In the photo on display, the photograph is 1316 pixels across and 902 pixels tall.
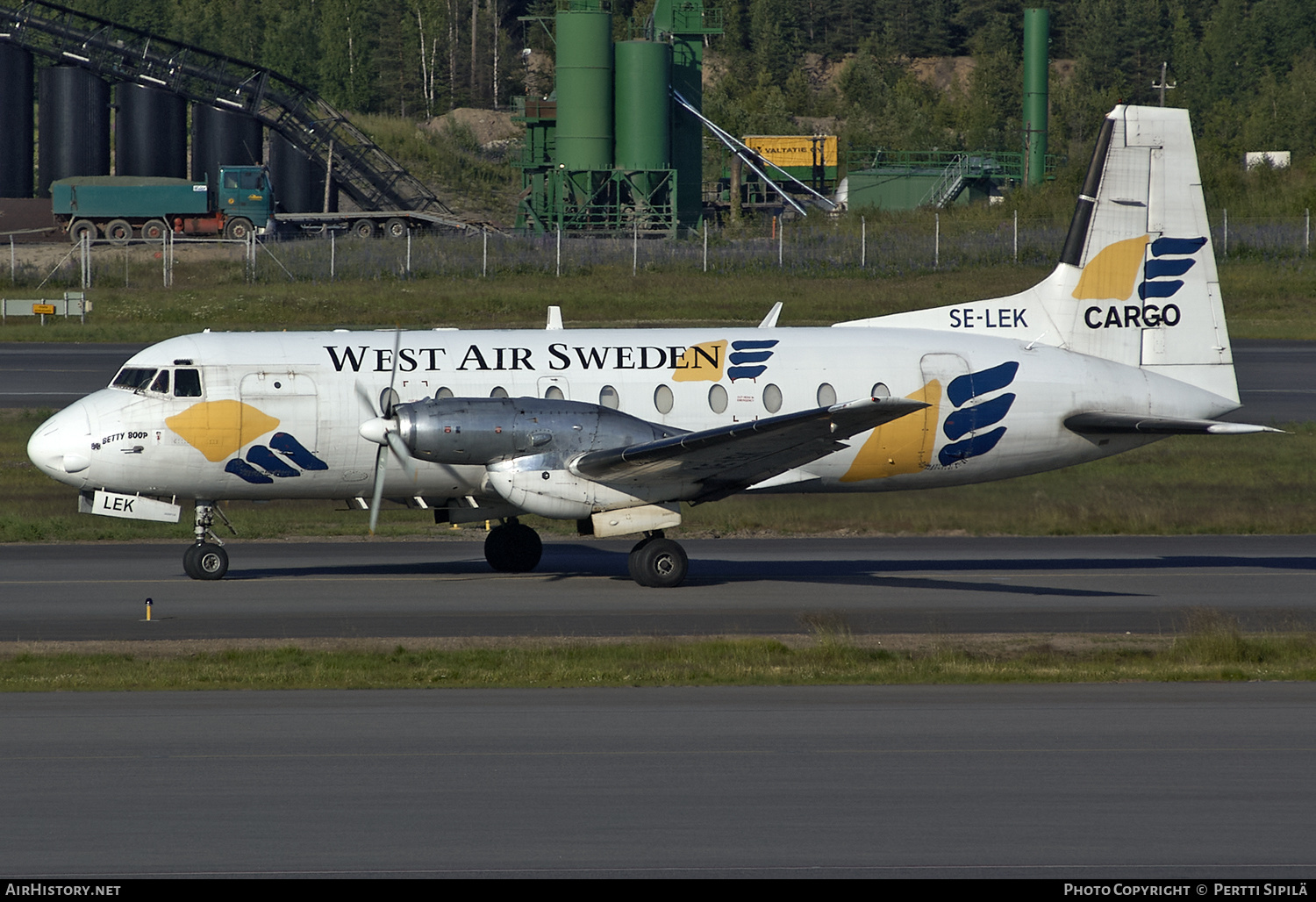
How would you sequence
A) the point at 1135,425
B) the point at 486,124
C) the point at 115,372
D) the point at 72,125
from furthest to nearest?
1. the point at 486,124
2. the point at 72,125
3. the point at 115,372
4. the point at 1135,425

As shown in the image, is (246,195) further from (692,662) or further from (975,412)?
(692,662)

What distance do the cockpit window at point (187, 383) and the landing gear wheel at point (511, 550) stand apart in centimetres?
481

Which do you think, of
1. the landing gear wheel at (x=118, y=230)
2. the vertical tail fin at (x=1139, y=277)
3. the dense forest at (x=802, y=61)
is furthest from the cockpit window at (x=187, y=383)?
the dense forest at (x=802, y=61)

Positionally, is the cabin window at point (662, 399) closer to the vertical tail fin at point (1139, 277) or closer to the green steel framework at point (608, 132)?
the vertical tail fin at point (1139, 277)

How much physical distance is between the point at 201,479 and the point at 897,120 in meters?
90.6

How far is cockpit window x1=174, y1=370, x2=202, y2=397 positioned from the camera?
771 inches

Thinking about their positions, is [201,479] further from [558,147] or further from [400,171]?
[400,171]

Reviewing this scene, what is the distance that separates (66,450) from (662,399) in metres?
8.22

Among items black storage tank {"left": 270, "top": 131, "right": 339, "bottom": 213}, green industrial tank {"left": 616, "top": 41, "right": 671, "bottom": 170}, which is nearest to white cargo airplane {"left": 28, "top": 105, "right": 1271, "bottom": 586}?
green industrial tank {"left": 616, "top": 41, "right": 671, "bottom": 170}

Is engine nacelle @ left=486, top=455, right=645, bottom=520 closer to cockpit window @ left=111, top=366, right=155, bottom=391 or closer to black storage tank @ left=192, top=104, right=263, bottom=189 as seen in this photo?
cockpit window @ left=111, top=366, right=155, bottom=391

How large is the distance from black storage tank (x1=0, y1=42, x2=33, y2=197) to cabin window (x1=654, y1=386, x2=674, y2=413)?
2439 inches

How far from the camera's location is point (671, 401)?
20094mm

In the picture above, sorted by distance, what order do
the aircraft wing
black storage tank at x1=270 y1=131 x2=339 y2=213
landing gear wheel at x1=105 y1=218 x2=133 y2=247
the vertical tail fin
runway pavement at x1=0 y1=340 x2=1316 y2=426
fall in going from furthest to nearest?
black storage tank at x1=270 y1=131 x2=339 y2=213
landing gear wheel at x1=105 y1=218 x2=133 y2=247
runway pavement at x1=0 y1=340 x2=1316 y2=426
the vertical tail fin
the aircraft wing

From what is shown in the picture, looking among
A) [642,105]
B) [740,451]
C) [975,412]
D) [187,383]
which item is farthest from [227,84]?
[740,451]
